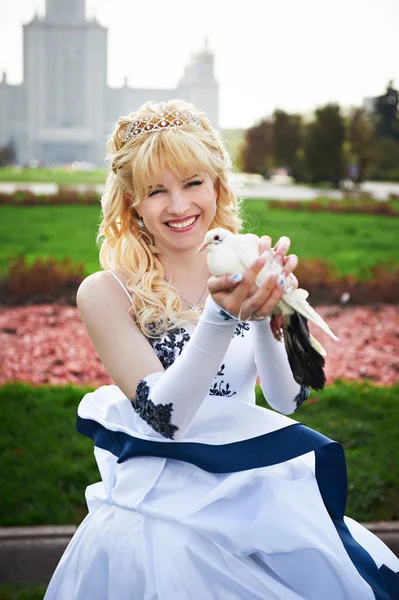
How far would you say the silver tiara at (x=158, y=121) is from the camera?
6.96ft

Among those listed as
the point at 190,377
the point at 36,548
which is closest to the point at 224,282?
the point at 190,377

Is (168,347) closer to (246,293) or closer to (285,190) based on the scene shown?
(246,293)

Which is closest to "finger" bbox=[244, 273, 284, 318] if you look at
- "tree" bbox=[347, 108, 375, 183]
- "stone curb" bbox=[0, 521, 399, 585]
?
"stone curb" bbox=[0, 521, 399, 585]

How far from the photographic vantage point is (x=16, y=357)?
20.5 feet

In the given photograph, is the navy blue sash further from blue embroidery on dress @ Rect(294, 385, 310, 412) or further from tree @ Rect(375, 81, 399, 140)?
Answer: tree @ Rect(375, 81, 399, 140)

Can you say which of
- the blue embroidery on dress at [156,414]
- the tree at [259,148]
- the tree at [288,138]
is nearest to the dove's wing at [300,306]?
the blue embroidery on dress at [156,414]

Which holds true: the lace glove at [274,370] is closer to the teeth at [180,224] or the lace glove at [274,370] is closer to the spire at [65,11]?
the teeth at [180,224]

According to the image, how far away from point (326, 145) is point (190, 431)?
1423 centimetres

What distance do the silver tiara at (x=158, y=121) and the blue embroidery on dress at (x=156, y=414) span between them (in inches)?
31.3

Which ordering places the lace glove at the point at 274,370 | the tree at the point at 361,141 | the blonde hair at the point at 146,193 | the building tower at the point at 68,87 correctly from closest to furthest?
the lace glove at the point at 274,370 → the blonde hair at the point at 146,193 → the tree at the point at 361,141 → the building tower at the point at 68,87

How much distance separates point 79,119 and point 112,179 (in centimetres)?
5916

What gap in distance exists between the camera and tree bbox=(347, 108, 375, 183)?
14.2m

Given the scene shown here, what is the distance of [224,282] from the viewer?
162cm

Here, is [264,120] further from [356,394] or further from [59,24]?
[59,24]
